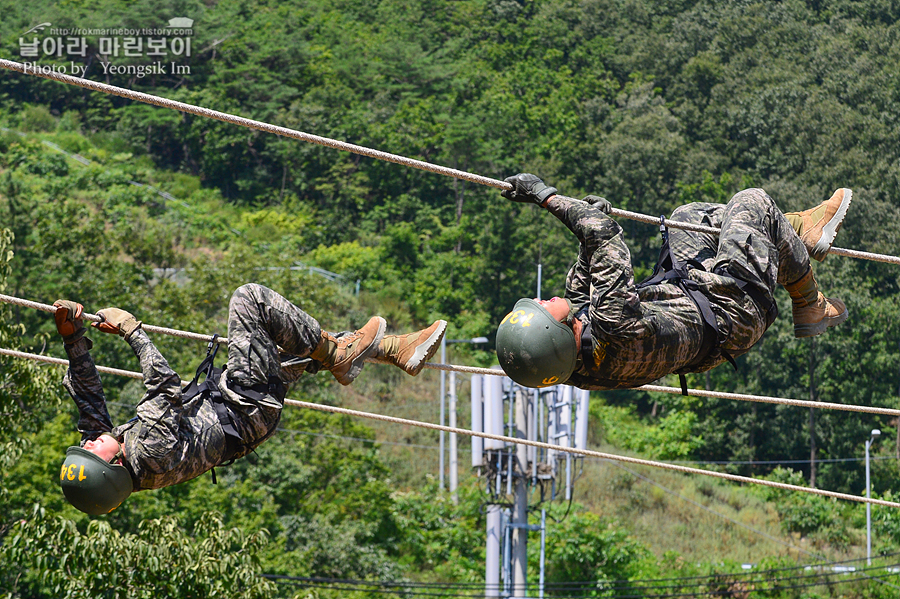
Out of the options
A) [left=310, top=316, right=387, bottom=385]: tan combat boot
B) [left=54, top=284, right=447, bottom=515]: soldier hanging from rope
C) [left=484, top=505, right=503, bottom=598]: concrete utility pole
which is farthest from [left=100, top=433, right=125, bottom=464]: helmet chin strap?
[left=484, top=505, right=503, bottom=598]: concrete utility pole

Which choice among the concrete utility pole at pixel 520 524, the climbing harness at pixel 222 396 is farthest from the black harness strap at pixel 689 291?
the concrete utility pole at pixel 520 524

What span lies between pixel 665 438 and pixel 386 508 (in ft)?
52.1

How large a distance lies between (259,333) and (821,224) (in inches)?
131

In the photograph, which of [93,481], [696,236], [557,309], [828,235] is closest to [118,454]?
[93,481]

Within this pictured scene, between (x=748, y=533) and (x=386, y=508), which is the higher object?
(x=386, y=508)

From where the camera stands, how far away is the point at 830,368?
4400cm

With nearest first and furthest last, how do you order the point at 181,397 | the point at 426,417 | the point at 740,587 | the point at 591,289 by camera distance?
the point at 591,289 < the point at 181,397 < the point at 740,587 < the point at 426,417

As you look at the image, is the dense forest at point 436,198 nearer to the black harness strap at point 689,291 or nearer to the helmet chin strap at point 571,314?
the helmet chin strap at point 571,314

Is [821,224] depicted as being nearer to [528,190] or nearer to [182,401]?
[528,190]

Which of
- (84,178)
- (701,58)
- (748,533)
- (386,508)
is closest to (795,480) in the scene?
(748,533)

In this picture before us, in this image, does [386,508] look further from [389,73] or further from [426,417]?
[389,73]

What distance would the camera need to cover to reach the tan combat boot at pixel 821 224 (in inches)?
265

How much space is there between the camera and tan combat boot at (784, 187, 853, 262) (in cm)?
673

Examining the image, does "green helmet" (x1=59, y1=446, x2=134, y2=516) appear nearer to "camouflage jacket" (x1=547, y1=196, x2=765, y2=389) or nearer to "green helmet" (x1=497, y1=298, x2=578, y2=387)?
"green helmet" (x1=497, y1=298, x2=578, y2=387)
